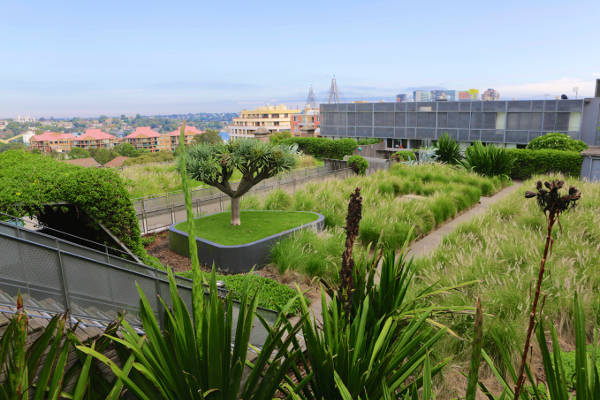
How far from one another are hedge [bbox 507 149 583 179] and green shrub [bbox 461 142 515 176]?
1.65 m

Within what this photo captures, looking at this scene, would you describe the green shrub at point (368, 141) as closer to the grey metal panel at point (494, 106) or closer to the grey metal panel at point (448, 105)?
the grey metal panel at point (448, 105)

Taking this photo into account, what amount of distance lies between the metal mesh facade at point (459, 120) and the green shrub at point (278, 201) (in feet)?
106

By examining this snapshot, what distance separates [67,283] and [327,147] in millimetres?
29279

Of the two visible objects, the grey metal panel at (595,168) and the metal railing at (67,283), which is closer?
the metal railing at (67,283)

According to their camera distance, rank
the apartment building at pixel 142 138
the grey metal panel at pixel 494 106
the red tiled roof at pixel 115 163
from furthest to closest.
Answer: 1. the apartment building at pixel 142 138
2. the grey metal panel at pixel 494 106
3. the red tiled roof at pixel 115 163

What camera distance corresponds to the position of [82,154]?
6969 cm

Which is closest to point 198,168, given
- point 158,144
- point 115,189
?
point 115,189

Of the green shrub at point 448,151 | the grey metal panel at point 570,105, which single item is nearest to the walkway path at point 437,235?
the green shrub at point 448,151

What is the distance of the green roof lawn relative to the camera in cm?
931

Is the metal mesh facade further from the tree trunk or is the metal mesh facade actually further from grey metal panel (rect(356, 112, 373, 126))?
the tree trunk

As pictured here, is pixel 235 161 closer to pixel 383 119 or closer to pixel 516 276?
pixel 516 276

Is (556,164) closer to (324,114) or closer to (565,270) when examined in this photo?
(565,270)

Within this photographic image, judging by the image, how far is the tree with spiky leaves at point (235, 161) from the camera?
9383 mm

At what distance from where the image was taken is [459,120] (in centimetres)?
4088
